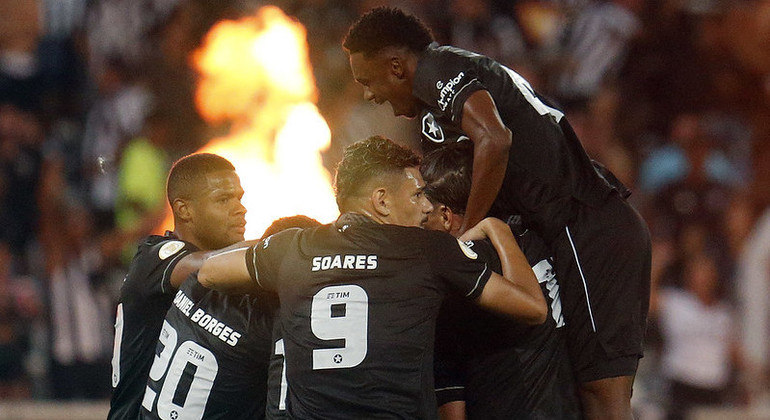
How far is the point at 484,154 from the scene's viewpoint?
4672 mm

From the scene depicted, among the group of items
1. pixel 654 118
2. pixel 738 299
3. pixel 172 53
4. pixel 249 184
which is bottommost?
pixel 738 299

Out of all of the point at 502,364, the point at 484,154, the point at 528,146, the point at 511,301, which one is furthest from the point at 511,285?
the point at 528,146

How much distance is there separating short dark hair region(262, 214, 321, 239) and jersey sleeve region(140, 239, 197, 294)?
458 millimetres

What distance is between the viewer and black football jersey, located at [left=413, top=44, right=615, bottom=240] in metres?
4.93

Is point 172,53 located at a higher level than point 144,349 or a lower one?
higher

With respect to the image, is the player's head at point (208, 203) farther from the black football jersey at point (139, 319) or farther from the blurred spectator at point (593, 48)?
the blurred spectator at point (593, 48)

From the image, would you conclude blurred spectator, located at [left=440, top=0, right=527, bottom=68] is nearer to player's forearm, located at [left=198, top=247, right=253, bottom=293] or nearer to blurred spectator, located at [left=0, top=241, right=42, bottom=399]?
blurred spectator, located at [left=0, top=241, right=42, bottom=399]

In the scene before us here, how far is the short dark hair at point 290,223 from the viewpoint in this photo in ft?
16.0

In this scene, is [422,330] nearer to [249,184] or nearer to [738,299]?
[249,184]

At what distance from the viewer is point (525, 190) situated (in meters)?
4.96

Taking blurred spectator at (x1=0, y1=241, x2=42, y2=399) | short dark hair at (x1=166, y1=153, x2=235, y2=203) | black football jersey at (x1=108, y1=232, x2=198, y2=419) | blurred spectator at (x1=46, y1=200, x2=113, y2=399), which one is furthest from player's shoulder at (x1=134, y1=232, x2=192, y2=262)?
blurred spectator at (x1=0, y1=241, x2=42, y2=399)

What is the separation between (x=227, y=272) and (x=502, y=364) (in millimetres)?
1165

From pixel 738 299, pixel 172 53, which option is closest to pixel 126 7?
pixel 172 53

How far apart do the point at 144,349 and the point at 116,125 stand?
232 inches
